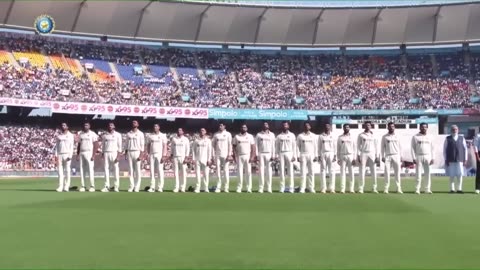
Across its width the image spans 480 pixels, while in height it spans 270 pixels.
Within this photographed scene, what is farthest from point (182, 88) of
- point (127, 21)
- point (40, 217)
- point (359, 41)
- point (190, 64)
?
point (40, 217)

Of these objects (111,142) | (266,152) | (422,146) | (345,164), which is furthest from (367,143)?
(111,142)

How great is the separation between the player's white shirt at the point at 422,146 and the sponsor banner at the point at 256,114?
3133cm

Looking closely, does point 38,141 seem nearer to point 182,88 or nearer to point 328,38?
point 182,88

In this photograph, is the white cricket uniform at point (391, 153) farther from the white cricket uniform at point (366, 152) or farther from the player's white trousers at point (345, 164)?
the player's white trousers at point (345, 164)

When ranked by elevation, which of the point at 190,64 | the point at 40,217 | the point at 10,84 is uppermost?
the point at 190,64

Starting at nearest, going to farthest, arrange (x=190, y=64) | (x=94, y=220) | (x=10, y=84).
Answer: (x=94, y=220) < (x=10, y=84) < (x=190, y=64)

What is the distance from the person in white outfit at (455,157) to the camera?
1775 centimetres

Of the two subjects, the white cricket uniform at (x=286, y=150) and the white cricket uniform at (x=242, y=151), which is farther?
the white cricket uniform at (x=242, y=151)

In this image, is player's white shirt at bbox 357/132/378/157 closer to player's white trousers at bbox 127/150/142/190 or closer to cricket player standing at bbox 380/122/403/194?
cricket player standing at bbox 380/122/403/194

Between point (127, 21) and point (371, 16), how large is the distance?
2117 cm

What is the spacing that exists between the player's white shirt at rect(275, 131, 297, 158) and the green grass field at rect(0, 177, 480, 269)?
4327mm

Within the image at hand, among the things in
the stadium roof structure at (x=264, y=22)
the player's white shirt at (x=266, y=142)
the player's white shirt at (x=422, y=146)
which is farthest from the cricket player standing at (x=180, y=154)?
the stadium roof structure at (x=264, y=22)

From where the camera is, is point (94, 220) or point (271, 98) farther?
point (271, 98)

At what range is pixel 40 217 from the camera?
10211 millimetres
